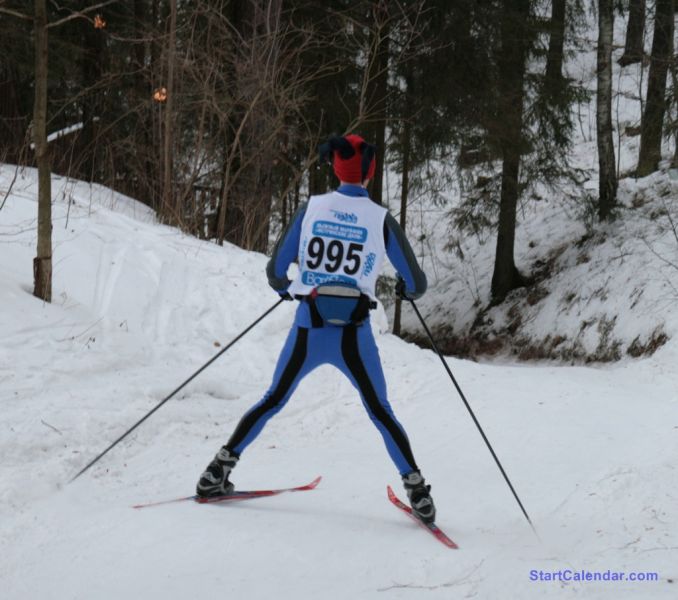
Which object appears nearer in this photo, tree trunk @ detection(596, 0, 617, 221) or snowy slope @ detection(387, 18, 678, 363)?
snowy slope @ detection(387, 18, 678, 363)

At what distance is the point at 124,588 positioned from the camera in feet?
10.4

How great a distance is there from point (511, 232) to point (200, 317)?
793 cm

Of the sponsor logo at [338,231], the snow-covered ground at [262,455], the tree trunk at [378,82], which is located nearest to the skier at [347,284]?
the sponsor logo at [338,231]

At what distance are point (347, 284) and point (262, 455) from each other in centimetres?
202

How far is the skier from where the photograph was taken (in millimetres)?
3865

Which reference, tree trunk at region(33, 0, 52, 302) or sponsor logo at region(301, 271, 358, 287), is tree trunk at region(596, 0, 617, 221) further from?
sponsor logo at region(301, 271, 358, 287)

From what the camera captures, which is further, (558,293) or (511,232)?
(511,232)

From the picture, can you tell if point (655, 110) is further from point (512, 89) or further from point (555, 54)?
point (512, 89)

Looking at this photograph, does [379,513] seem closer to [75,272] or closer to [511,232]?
[75,272]

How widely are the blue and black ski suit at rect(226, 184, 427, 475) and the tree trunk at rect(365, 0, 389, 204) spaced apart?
738 cm

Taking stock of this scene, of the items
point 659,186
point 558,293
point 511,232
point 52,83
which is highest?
point 52,83

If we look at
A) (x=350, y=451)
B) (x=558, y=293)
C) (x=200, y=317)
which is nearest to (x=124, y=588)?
(x=350, y=451)

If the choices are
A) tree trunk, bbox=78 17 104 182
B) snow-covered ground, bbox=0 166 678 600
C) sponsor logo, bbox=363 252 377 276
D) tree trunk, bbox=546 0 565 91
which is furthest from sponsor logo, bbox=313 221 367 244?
tree trunk, bbox=78 17 104 182

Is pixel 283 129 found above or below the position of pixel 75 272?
above
